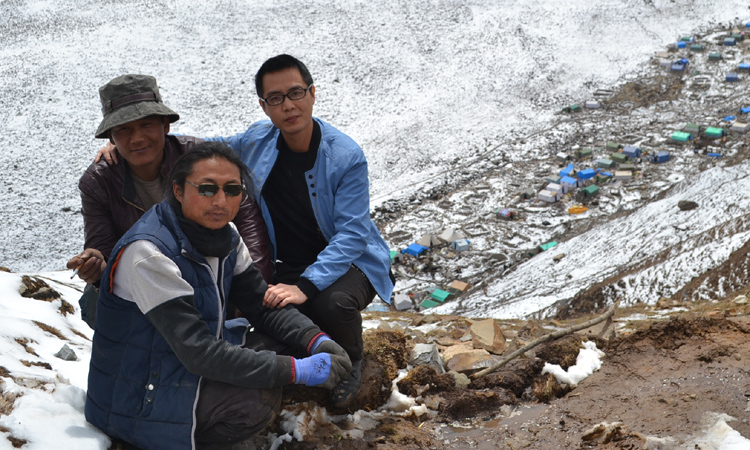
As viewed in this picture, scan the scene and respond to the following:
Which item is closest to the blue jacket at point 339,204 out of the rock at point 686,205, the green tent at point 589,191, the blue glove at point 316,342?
the blue glove at point 316,342

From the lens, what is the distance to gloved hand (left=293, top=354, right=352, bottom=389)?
276 cm

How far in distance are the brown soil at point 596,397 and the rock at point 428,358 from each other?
0.17m

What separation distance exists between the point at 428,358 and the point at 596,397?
3.69ft

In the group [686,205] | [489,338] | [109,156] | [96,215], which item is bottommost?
[686,205]

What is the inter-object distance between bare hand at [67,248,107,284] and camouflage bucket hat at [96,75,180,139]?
64 cm

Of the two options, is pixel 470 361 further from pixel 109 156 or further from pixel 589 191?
pixel 589 191

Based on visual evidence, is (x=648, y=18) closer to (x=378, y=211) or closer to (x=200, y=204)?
(x=378, y=211)

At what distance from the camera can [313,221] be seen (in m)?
3.82

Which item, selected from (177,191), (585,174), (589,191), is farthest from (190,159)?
(585,174)

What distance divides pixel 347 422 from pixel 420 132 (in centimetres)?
1884

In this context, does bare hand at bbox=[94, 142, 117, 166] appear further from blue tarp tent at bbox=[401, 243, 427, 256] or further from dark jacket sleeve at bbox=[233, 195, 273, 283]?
blue tarp tent at bbox=[401, 243, 427, 256]

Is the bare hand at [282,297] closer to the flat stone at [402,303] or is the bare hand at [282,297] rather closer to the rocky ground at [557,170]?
the rocky ground at [557,170]

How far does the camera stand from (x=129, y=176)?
11.6 feet

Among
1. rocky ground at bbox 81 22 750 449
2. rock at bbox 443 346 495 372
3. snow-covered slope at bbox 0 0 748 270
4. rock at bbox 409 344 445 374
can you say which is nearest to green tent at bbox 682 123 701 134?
snow-covered slope at bbox 0 0 748 270
